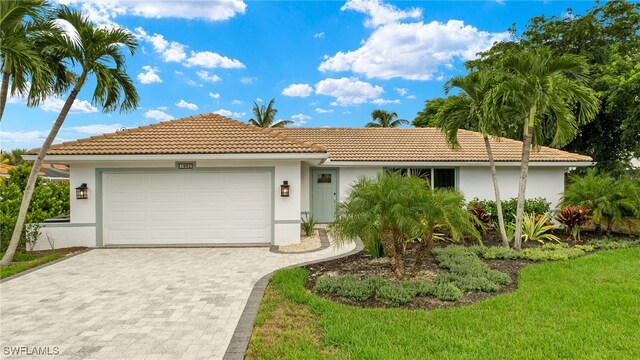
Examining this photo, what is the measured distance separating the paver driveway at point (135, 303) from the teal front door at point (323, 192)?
5.28 meters

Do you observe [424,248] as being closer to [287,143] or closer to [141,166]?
[287,143]

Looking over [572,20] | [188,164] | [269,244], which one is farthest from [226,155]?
[572,20]

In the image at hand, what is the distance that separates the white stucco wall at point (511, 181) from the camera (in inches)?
531

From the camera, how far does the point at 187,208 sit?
9.97m

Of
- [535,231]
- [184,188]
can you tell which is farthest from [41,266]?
[535,231]

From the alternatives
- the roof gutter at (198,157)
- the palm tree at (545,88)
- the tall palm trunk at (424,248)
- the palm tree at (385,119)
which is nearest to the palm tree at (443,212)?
the tall palm trunk at (424,248)

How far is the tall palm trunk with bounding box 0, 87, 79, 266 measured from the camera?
8.01 m

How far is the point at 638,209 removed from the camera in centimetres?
1046

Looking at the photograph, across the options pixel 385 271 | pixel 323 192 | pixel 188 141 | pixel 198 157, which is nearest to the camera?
pixel 385 271

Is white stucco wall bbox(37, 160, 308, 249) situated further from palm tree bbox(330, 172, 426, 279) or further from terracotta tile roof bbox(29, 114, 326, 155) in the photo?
palm tree bbox(330, 172, 426, 279)

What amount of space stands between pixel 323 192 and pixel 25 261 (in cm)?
947

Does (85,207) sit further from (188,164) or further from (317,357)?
(317,357)

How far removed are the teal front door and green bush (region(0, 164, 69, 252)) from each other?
28.2 ft

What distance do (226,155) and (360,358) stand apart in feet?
23.2
